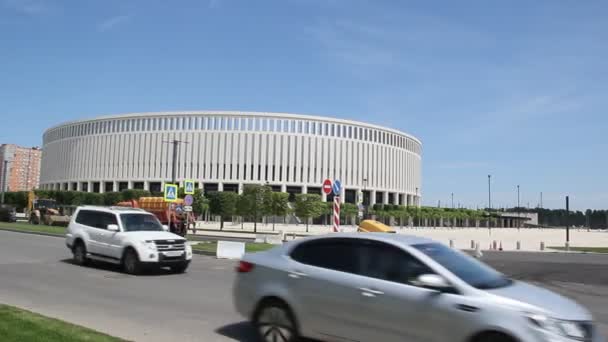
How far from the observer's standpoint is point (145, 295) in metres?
11.5

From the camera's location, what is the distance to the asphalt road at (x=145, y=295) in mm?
8273

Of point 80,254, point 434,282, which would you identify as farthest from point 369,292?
point 80,254

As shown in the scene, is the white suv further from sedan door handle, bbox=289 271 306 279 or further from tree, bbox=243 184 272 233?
tree, bbox=243 184 272 233

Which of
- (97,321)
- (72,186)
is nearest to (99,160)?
(72,186)

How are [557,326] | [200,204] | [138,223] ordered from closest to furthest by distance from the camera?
1. [557,326]
2. [138,223]
3. [200,204]

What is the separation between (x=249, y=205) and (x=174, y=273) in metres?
Result: 51.3

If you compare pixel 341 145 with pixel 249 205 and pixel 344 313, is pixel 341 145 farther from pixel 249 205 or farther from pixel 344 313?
pixel 344 313

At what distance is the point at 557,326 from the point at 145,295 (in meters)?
8.70

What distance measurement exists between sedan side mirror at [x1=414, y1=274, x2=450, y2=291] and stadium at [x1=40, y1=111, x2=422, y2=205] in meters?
105

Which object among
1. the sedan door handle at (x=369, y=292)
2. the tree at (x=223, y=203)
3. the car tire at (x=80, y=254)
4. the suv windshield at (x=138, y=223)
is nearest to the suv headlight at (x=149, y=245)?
the suv windshield at (x=138, y=223)

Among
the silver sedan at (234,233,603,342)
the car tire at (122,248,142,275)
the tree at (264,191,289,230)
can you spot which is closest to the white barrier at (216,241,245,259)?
the car tire at (122,248,142,275)

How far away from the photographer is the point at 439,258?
20.7ft

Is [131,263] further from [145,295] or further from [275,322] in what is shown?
[275,322]

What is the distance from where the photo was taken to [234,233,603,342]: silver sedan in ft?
17.9
